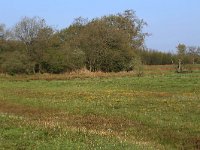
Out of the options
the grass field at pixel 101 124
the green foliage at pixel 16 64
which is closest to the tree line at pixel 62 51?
the green foliage at pixel 16 64

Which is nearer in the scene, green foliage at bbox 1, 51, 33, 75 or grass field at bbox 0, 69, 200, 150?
grass field at bbox 0, 69, 200, 150

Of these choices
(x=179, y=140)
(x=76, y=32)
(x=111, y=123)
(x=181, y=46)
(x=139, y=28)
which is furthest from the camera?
(x=139, y=28)

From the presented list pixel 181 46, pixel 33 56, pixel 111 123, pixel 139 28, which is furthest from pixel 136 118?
pixel 139 28

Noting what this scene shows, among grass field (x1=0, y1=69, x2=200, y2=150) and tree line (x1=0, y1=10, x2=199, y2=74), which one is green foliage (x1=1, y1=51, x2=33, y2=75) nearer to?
tree line (x1=0, y1=10, x2=199, y2=74)

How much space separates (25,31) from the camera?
70.8m

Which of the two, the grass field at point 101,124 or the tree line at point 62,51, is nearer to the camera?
the grass field at point 101,124

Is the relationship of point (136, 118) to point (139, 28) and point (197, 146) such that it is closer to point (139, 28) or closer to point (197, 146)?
point (197, 146)

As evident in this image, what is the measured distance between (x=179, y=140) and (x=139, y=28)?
85.2 meters

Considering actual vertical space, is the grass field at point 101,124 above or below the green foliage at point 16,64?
below

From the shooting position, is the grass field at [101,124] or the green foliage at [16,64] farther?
the green foliage at [16,64]

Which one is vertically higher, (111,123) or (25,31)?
(25,31)

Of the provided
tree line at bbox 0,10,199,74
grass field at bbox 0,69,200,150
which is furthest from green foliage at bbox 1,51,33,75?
grass field at bbox 0,69,200,150

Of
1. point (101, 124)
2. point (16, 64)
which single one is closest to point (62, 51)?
point (16, 64)

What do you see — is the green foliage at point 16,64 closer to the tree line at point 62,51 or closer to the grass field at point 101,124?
the tree line at point 62,51
